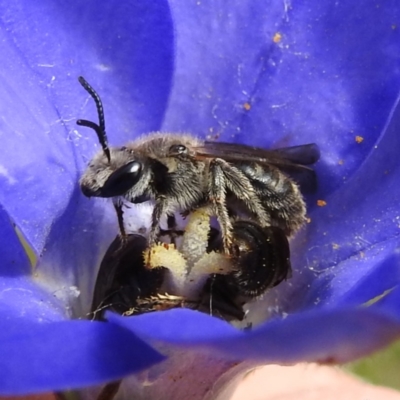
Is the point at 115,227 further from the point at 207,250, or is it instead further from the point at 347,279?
the point at 347,279

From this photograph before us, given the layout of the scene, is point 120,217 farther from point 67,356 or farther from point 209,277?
point 67,356

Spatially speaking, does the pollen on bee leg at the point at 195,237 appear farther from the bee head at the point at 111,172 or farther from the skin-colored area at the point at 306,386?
the skin-colored area at the point at 306,386

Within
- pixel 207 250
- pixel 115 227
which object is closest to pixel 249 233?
pixel 207 250

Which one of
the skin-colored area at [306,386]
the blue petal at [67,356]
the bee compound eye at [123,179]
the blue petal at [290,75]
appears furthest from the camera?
the skin-colored area at [306,386]

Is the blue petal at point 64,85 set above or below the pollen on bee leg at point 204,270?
above

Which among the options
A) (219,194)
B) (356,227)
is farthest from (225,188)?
(356,227)

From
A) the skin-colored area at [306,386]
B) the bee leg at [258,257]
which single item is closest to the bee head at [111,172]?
the bee leg at [258,257]

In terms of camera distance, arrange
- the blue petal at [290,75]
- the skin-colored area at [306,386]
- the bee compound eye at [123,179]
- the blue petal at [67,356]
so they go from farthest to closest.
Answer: the skin-colored area at [306,386] < the blue petal at [290,75] < the bee compound eye at [123,179] < the blue petal at [67,356]

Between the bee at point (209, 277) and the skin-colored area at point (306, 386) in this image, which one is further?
the skin-colored area at point (306, 386)
